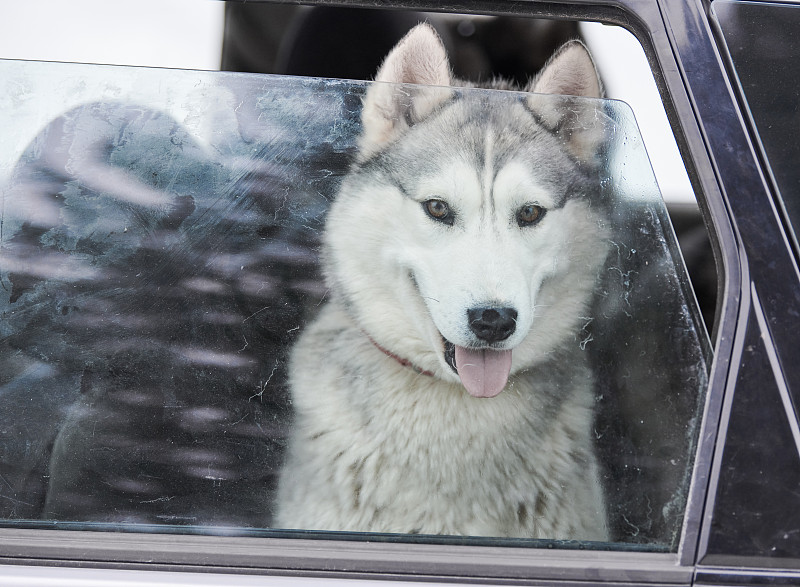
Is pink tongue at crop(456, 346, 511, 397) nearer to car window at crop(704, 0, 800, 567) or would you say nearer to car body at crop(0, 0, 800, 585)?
car body at crop(0, 0, 800, 585)

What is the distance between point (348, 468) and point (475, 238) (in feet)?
2.00

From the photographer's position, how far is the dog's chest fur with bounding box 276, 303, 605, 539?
1.41 metres

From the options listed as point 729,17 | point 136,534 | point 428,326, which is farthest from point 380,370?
point 729,17

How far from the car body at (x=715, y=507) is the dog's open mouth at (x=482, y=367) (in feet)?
1.21

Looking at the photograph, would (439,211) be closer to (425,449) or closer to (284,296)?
(284,296)

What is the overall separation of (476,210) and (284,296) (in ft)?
1.49

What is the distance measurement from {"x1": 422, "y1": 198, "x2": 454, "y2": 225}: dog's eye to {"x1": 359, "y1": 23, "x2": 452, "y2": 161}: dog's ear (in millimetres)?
167

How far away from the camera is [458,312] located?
1457 millimetres

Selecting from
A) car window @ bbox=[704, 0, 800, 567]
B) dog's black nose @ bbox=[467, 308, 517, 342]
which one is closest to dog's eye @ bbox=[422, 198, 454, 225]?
dog's black nose @ bbox=[467, 308, 517, 342]

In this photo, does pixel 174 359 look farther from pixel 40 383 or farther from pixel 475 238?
pixel 475 238

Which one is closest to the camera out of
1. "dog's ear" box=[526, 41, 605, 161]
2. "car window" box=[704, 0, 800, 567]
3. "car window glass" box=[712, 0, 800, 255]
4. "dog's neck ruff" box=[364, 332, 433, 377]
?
"car window" box=[704, 0, 800, 567]

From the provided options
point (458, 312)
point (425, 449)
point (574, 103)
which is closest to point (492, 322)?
point (458, 312)

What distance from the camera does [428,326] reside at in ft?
5.05

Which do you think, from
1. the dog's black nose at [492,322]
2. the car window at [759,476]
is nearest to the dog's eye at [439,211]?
the dog's black nose at [492,322]
